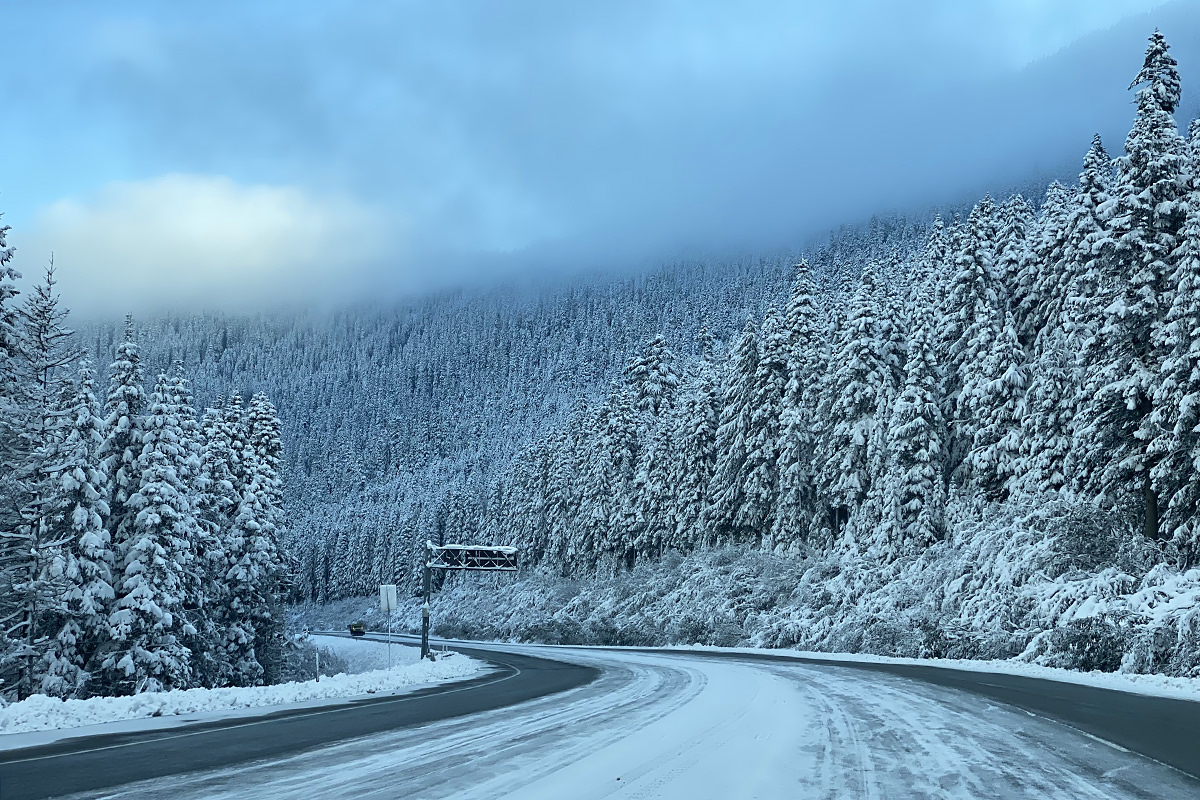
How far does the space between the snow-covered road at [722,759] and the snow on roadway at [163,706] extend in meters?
4.30

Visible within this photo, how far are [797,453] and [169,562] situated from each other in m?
28.0

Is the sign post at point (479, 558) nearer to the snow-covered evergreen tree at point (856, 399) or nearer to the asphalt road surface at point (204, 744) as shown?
the snow-covered evergreen tree at point (856, 399)

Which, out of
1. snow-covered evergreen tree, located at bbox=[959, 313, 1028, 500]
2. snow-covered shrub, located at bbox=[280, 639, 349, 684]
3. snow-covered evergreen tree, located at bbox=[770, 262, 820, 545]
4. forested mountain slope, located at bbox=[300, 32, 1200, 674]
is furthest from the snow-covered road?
snow-covered shrub, located at bbox=[280, 639, 349, 684]

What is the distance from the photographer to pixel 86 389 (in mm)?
31984

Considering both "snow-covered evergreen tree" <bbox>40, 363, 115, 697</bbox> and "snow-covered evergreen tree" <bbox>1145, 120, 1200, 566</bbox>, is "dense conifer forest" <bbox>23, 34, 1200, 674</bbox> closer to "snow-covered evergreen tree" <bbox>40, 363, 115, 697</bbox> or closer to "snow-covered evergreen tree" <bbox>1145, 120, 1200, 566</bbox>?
"snow-covered evergreen tree" <bbox>1145, 120, 1200, 566</bbox>

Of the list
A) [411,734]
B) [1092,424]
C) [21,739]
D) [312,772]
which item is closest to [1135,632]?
[1092,424]

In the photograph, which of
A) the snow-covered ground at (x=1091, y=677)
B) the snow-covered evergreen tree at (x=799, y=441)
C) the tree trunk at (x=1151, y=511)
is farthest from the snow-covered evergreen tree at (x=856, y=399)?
the tree trunk at (x=1151, y=511)

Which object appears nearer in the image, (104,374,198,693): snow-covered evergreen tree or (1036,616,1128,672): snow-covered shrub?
(1036,616,1128,672): snow-covered shrub

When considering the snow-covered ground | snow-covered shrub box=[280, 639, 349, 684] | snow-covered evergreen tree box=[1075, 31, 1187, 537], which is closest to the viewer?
the snow-covered ground

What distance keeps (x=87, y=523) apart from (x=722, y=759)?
28392 mm

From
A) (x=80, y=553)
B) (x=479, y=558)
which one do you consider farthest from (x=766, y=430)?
(x=80, y=553)

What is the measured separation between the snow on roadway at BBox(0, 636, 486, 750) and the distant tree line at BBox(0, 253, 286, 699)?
1173 cm

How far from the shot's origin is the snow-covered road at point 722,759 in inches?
286

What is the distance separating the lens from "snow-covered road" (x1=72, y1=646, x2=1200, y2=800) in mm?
7270
